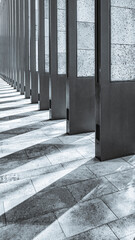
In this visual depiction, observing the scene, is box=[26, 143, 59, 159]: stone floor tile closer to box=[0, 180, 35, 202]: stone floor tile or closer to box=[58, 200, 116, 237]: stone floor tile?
box=[0, 180, 35, 202]: stone floor tile

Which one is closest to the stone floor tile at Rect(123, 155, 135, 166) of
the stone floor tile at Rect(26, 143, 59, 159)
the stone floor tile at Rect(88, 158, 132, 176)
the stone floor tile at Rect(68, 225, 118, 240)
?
the stone floor tile at Rect(88, 158, 132, 176)

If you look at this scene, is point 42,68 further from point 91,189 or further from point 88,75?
point 91,189

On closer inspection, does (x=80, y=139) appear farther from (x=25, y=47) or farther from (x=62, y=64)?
(x=25, y=47)

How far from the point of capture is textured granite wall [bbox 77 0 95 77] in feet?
29.1

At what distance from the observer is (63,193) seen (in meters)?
4.60

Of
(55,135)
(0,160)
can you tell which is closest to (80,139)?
(55,135)

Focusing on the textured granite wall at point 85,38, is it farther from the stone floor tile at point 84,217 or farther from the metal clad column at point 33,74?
the metal clad column at point 33,74

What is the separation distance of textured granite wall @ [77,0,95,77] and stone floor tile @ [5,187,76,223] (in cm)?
533

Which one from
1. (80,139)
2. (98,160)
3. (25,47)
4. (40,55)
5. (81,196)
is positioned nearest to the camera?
(81,196)

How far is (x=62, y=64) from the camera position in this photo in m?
11.7

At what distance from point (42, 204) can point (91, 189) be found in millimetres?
1021

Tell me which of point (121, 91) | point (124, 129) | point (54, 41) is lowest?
point (124, 129)

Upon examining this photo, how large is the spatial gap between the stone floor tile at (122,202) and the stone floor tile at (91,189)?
0.58 ft

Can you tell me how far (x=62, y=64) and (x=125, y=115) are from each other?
5.86m
